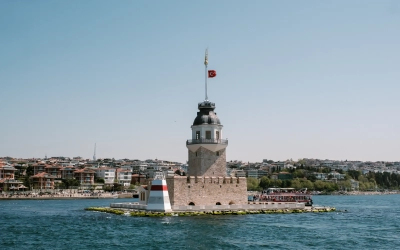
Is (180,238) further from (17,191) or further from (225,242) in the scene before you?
(17,191)

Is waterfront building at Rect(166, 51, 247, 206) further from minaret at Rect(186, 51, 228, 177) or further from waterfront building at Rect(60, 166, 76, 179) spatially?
waterfront building at Rect(60, 166, 76, 179)

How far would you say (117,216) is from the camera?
4550cm

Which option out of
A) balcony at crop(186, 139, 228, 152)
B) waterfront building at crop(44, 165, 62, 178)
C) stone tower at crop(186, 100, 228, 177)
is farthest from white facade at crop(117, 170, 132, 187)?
balcony at crop(186, 139, 228, 152)

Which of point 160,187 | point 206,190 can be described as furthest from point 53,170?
point 160,187

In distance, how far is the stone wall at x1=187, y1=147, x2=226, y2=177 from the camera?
4931 cm

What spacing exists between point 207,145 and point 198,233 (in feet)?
52.6

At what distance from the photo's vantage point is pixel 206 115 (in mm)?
50750

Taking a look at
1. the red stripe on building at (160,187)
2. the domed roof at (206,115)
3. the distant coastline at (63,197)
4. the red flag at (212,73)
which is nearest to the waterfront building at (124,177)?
the distant coastline at (63,197)

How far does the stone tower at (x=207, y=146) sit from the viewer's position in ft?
162

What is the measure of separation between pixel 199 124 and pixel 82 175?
87229mm

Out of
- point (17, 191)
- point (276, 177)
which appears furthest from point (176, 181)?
point (276, 177)

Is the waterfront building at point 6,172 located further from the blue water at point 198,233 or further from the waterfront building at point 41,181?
the blue water at point 198,233

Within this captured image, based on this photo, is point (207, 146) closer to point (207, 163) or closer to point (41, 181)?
point (207, 163)

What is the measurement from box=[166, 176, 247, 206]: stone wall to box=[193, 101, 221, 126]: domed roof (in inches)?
225
